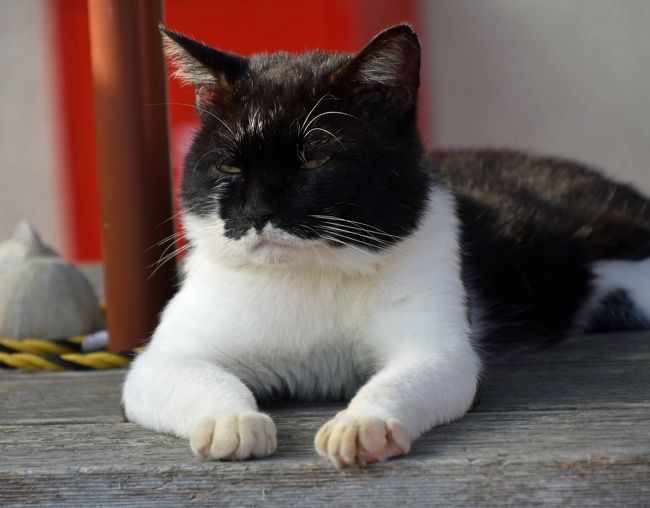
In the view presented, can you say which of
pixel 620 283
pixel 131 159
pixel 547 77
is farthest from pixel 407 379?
pixel 547 77

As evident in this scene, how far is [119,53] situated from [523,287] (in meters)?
1.08

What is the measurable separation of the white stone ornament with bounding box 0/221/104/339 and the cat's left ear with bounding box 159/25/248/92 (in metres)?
0.82

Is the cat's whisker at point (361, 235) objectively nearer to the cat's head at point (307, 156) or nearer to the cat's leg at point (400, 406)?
the cat's head at point (307, 156)

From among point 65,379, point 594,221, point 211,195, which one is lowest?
point 65,379

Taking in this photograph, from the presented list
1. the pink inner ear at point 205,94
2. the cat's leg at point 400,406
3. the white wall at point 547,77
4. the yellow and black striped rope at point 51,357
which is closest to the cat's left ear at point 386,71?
the pink inner ear at point 205,94

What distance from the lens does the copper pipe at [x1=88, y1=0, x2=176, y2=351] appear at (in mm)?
2131

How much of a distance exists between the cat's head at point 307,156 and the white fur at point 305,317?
1 centimetres

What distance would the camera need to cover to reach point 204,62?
1.67m

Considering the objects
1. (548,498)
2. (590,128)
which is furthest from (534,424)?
(590,128)

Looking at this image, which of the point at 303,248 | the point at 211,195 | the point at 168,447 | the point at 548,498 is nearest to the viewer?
the point at 548,498

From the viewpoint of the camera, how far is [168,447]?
143 centimetres

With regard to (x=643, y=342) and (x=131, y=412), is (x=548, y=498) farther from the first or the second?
(x=643, y=342)

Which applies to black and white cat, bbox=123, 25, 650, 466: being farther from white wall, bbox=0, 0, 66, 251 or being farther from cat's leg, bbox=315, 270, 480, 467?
white wall, bbox=0, 0, 66, 251

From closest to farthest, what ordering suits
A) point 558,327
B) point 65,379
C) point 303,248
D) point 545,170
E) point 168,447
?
point 168,447
point 303,248
point 65,379
point 558,327
point 545,170
